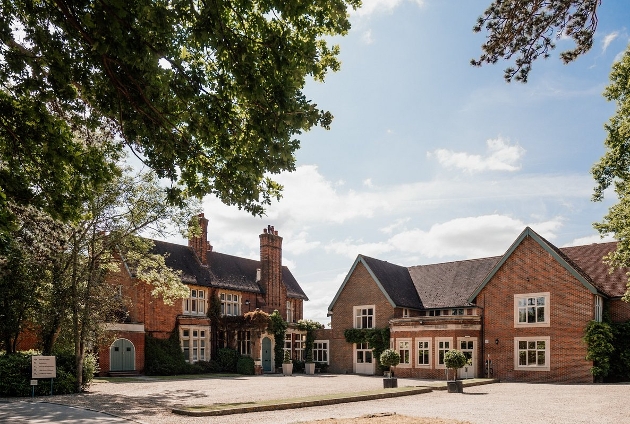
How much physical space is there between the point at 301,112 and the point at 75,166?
4.76 metres

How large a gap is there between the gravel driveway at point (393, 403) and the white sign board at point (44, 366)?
0.92 m

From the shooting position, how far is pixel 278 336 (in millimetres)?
37469

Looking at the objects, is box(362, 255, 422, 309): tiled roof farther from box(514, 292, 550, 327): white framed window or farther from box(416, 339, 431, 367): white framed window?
box(514, 292, 550, 327): white framed window

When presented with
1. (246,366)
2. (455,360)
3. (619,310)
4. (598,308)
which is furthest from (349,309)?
(619,310)

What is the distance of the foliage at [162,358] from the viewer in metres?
32.2

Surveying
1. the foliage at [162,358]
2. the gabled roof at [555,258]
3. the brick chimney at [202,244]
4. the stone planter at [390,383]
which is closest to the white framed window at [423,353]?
the gabled roof at [555,258]

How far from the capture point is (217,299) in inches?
1483

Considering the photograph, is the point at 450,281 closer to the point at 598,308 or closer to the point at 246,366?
the point at 598,308

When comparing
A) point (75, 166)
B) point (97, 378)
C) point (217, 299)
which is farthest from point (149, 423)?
point (217, 299)

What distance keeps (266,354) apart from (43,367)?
65.8ft

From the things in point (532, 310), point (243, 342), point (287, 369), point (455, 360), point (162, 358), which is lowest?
point (287, 369)

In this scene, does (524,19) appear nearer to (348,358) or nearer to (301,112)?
(301,112)

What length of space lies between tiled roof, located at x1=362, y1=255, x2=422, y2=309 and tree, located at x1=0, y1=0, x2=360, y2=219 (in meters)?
27.6

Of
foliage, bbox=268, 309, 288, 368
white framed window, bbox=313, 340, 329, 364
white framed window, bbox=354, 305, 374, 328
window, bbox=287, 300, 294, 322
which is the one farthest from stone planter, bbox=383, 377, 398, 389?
window, bbox=287, 300, 294, 322
